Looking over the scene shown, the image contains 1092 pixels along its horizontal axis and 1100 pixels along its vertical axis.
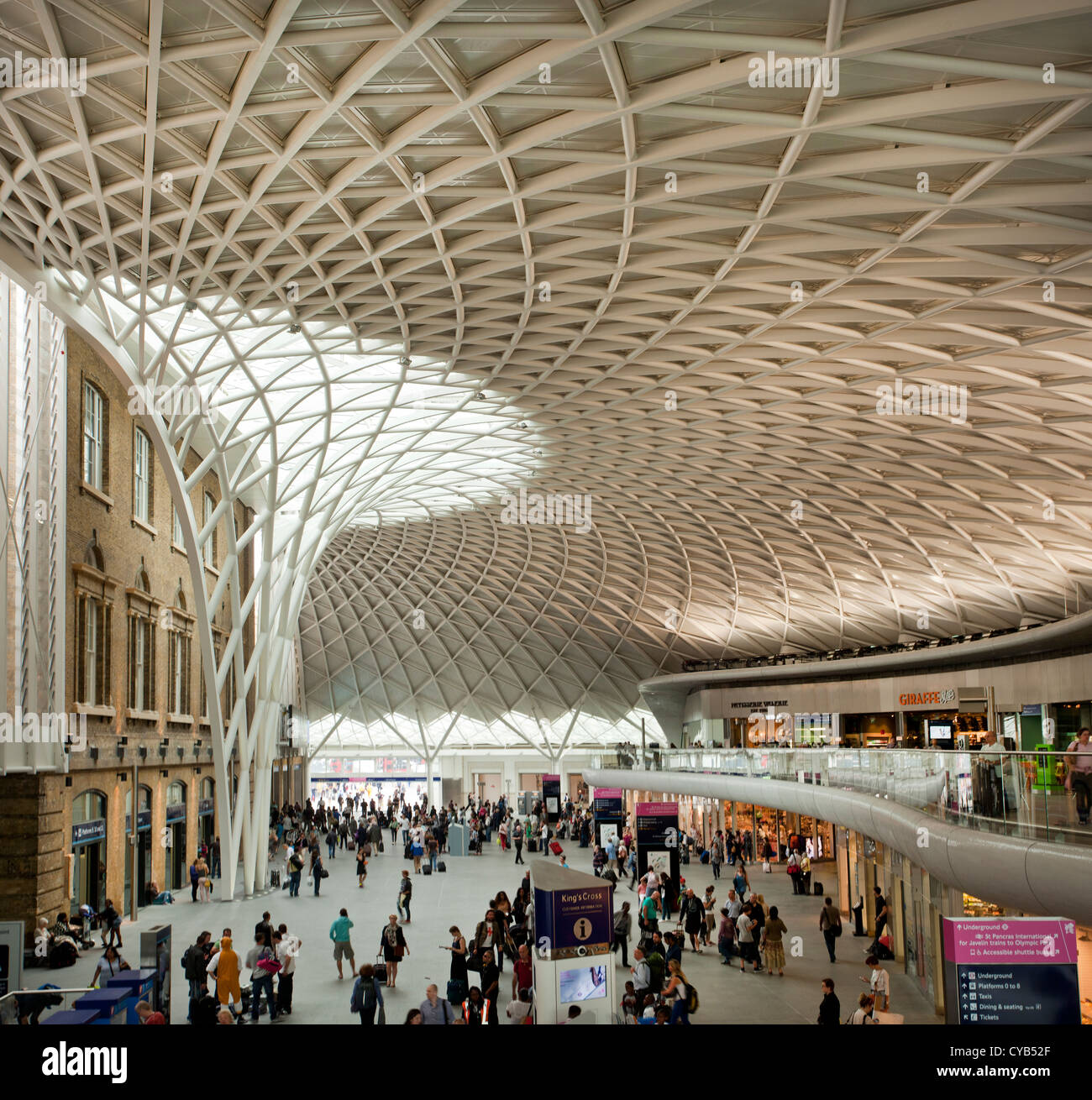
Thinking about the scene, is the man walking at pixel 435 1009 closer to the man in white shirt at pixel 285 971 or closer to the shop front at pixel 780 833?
the man in white shirt at pixel 285 971

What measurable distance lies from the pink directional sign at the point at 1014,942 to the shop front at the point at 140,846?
991 inches

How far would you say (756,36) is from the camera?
45.0ft

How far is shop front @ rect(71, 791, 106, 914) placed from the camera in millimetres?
26375

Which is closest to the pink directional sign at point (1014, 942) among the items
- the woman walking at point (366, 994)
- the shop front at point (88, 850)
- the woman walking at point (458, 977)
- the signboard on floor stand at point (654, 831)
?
the woman walking at point (366, 994)

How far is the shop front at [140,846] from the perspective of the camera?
99.9 feet

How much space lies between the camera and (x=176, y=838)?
37.1m

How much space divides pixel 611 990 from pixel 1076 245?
56.2 ft

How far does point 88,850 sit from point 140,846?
15.7 ft

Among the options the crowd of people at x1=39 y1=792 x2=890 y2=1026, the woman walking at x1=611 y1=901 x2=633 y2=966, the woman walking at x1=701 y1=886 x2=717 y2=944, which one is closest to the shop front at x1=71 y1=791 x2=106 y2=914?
the crowd of people at x1=39 y1=792 x2=890 y2=1026

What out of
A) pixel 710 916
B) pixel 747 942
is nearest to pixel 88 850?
pixel 710 916

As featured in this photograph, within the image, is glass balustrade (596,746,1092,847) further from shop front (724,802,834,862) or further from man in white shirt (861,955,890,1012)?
shop front (724,802,834,862)

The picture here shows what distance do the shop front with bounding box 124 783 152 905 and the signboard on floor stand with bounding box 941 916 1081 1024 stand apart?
25.1 meters
